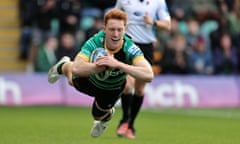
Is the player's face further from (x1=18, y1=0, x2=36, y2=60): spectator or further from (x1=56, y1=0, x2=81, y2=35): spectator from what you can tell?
(x1=18, y1=0, x2=36, y2=60): spectator

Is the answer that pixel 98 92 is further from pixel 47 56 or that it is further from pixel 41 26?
pixel 41 26

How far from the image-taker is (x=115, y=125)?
1480 centimetres

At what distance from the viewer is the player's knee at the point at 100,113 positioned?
10.9 meters

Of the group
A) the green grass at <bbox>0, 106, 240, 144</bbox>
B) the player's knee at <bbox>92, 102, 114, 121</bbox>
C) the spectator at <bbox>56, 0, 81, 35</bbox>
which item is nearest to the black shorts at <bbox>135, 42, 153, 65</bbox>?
the green grass at <bbox>0, 106, 240, 144</bbox>

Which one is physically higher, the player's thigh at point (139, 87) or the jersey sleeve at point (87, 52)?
the jersey sleeve at point (87, 52)

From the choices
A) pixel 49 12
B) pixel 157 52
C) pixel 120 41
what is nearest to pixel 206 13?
pixel 157 52

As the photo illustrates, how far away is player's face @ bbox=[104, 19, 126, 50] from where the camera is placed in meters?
9.59

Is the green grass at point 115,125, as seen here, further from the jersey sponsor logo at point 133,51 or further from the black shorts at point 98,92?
the jersey sponsor logo at point 133,51

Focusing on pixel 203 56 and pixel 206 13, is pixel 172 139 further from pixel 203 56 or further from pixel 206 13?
pixel 206 13

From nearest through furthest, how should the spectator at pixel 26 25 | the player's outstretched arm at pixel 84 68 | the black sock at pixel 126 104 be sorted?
the player's outstretched arm at pixel 84 68
the black sock at pixel 126 104
the spectator at pixel 26 25

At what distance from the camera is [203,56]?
A: 22.3 meters

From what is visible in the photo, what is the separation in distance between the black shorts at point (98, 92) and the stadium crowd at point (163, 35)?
1009cm

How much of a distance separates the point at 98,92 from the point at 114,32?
1.22 m

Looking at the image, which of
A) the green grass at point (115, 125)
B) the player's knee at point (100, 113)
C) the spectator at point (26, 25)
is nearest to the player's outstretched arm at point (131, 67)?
the player's knee at point (100, 113)
